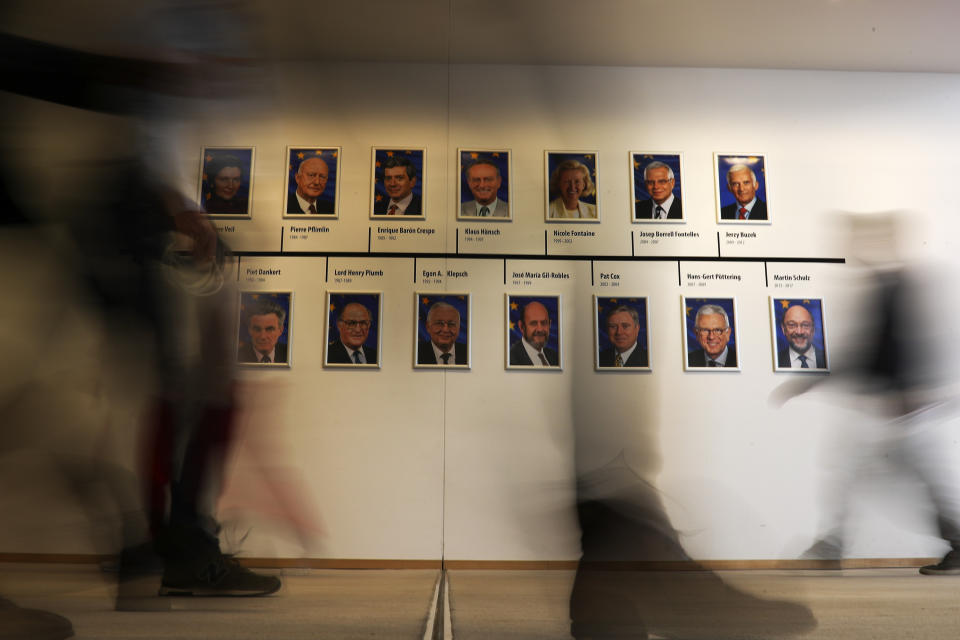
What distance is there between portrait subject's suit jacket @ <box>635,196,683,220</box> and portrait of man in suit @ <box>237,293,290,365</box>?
341mm

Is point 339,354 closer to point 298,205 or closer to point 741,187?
point 298,205

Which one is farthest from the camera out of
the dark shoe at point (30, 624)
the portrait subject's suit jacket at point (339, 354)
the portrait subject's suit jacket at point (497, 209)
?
the portrait subject's suit jacket at point (497, 209)

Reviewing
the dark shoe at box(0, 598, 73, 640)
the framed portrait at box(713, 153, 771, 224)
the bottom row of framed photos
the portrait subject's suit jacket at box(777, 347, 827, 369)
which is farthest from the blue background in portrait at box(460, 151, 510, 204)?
the dark shoe at box(0, 598, 73, 640)

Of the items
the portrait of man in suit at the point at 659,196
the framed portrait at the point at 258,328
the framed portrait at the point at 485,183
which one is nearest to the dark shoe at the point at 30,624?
the framed portrait at the point at 258,328

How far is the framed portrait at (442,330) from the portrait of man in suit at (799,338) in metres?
0.31

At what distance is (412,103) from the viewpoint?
1.45 feet

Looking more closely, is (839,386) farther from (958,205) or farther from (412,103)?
(412,103)

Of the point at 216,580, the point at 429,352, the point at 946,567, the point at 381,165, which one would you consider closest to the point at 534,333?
the point at 429,352

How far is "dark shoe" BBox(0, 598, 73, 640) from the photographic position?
10.0 inches

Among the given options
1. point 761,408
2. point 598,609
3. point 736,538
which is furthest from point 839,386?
point 598,609

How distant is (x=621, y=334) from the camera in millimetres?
449

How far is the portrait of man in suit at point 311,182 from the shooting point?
1.08ft

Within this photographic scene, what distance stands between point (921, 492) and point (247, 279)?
598 millimetres

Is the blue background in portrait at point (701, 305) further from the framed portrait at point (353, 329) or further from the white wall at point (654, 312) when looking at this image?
the framed portrait at point (353, 329)
